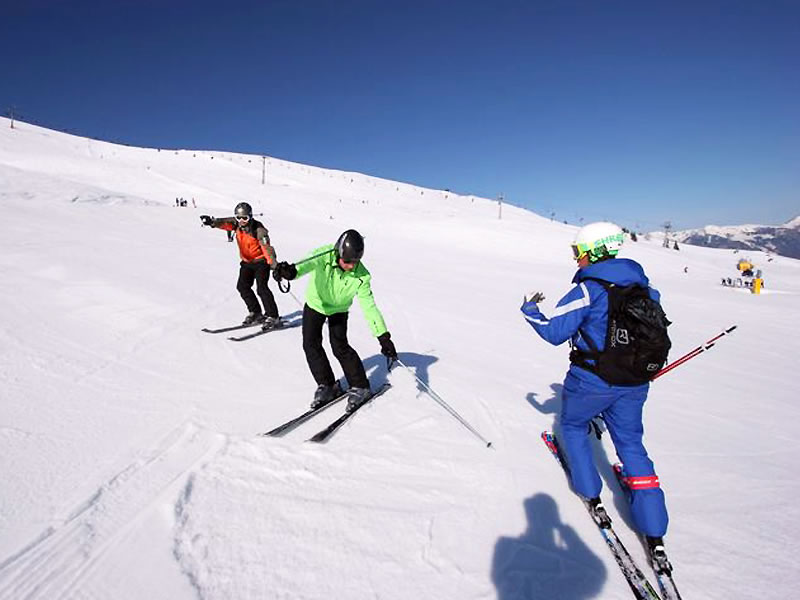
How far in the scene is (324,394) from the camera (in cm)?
454

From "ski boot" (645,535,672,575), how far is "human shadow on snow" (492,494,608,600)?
1.08ft

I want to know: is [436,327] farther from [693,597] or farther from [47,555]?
[47,555]

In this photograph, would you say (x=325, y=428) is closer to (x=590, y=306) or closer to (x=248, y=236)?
(x=590, y=306)

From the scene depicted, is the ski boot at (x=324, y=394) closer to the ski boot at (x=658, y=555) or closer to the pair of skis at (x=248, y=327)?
the pair of skis at (x=248, y=327)

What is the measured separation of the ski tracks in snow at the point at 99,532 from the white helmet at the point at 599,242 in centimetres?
342

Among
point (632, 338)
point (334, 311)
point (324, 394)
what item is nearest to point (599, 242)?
point (632, 338)

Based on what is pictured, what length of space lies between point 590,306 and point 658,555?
1702mm

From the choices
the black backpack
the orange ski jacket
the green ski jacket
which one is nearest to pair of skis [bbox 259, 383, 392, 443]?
the green ski jacket

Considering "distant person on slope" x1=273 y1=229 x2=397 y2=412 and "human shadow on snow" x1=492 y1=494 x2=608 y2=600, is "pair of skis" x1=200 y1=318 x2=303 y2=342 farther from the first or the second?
"human shadow on snow" x1=492 y1=494 x2=608 y2=600

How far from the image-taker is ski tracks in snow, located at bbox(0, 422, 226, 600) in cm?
218

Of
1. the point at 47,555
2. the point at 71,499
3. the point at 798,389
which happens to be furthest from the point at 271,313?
the point at 798,389

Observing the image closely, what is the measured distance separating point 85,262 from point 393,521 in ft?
34.0

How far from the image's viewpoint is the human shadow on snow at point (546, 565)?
2.50 metres

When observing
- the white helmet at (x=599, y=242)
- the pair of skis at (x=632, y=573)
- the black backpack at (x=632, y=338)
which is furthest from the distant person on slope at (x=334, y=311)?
the pair of skis at (x=632, y=573)
